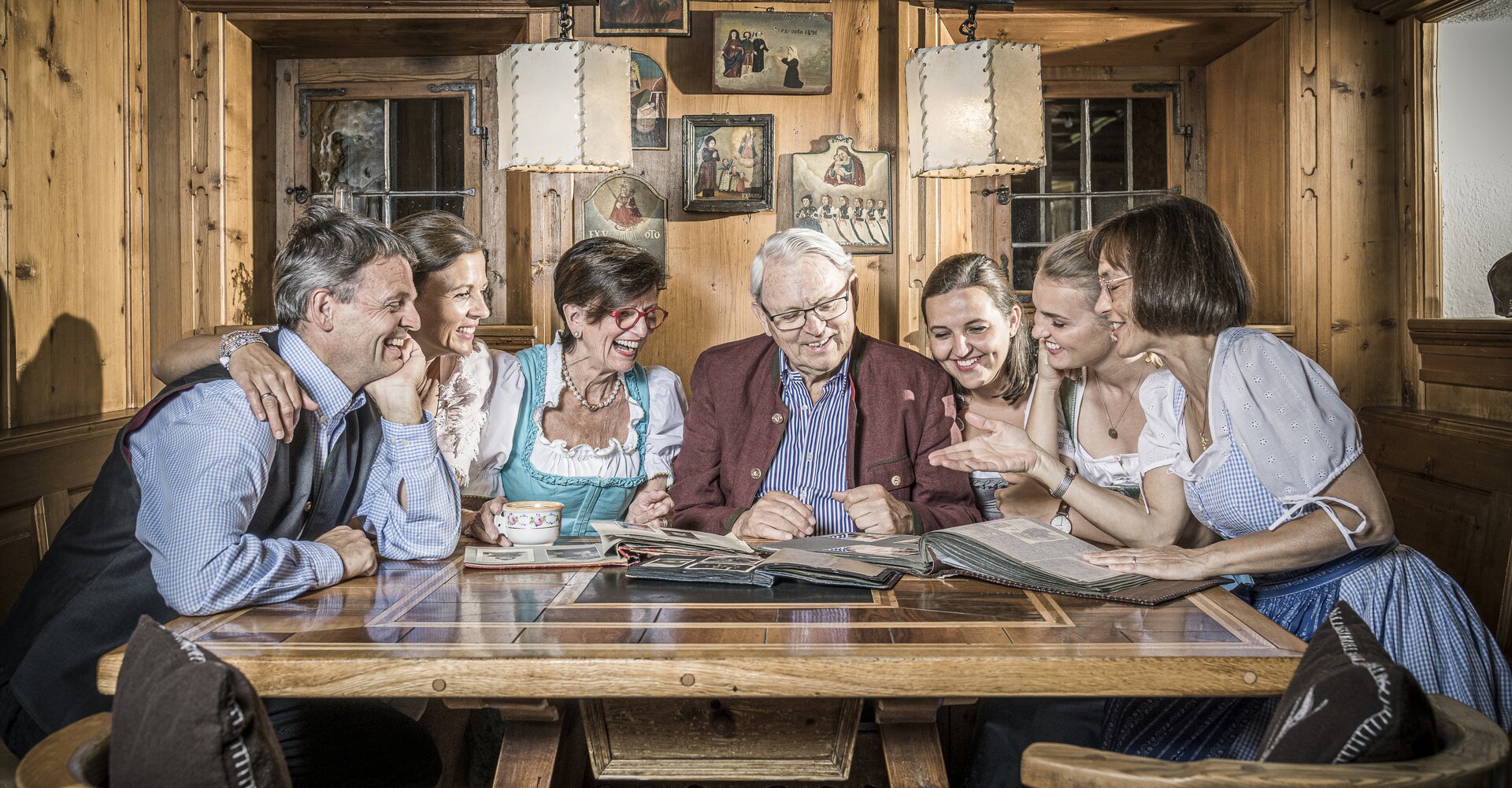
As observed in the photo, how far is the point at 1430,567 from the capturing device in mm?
2051

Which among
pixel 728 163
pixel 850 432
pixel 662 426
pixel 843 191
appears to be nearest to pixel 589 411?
pixel 662 426

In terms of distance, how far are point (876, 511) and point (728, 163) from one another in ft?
6.68

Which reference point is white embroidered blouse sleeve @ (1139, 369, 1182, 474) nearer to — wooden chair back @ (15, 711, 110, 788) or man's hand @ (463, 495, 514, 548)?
man's hand @ (463, 495, 514, 548)

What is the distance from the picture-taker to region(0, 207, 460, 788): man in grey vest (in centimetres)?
181

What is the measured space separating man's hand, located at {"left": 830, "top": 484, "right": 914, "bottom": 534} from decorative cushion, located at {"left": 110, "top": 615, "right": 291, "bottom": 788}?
59.3 inches

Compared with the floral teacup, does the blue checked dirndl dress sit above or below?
below

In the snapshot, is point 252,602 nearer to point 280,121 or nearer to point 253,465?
point 253,465

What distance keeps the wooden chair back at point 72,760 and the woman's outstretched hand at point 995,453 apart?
1.51 meters

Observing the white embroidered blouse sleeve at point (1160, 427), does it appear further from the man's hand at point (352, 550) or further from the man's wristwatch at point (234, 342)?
the man's wristwatch at point (234, 342)

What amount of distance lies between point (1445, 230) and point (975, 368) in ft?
7.43

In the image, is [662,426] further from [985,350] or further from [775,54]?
[775,54]

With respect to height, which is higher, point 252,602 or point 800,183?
point 800,183

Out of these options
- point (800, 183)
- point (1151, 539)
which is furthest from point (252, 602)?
point (800, 183)

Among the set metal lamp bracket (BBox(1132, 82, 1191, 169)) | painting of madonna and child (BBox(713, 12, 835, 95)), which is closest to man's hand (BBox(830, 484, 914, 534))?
painting of madonna and child (BBox(713, 12, 835, 95))
